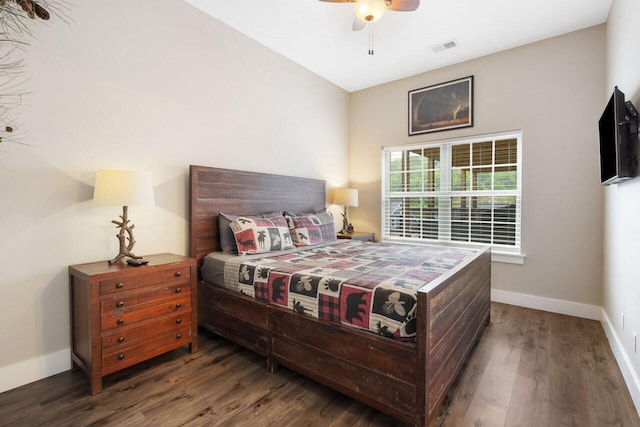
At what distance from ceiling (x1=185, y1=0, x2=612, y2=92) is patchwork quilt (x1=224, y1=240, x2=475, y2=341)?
7.35 ft

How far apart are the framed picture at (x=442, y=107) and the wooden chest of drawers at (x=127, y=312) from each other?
3408mm

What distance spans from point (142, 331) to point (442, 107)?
13.3ft

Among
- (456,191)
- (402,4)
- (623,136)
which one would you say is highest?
(402,4)

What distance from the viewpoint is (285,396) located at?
184cm

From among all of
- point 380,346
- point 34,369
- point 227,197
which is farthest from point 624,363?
point 34,369

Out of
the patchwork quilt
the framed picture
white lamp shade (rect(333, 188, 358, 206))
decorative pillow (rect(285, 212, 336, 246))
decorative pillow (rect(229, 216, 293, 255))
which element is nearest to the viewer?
the patchwork quilt

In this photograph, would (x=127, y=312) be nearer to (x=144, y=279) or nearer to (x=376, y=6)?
(x=144, y=279)

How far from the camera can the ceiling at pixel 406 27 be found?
2770mm

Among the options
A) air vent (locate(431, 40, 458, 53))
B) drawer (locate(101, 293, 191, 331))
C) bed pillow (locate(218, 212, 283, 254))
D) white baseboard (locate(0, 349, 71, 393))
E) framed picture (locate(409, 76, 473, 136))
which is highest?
air vent (locate(431, 40, 458, 53))

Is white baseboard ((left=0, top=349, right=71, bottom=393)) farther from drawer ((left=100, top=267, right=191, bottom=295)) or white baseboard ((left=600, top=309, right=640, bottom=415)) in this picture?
white baseboard ((left=600, top=309, right=640, bottom=415))

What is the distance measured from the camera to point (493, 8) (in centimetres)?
279

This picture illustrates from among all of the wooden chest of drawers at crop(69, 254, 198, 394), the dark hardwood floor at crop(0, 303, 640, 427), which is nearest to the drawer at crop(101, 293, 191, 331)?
the wooden chest of drawers at crop(69, 254, 198, 394)

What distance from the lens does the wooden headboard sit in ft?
9.05

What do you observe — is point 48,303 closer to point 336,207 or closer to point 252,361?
point 252,361
